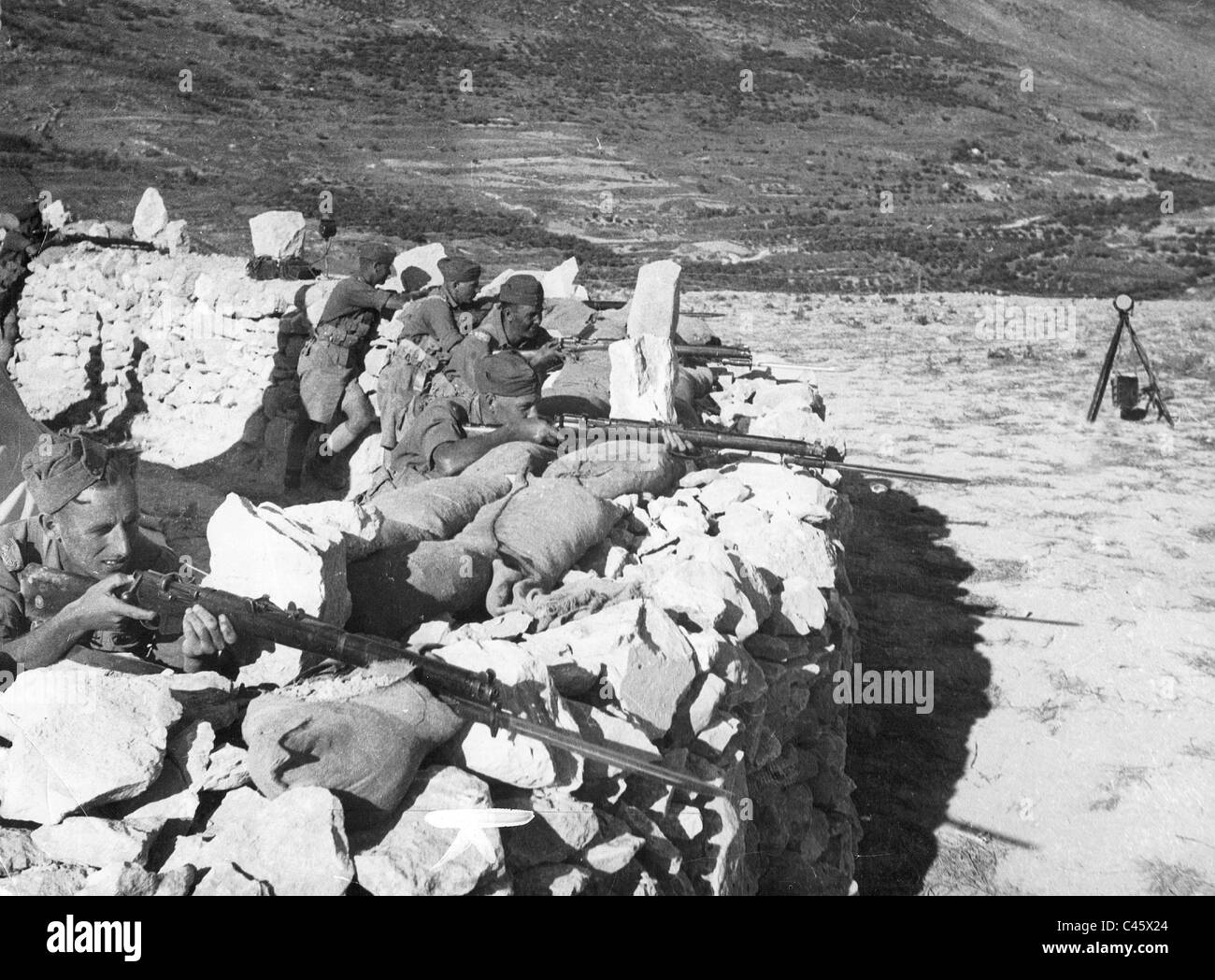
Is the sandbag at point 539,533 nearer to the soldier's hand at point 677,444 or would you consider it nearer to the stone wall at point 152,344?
the soldier's hand at point 677,444

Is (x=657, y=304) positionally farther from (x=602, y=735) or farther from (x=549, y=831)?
(x=549, y=831)

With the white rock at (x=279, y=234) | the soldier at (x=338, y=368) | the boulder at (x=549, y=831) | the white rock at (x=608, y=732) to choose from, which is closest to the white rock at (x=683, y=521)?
the white rock at (x=608, y=732)

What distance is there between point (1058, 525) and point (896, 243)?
19889 millimetres

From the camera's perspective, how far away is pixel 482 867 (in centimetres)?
282

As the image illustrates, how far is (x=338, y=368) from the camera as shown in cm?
859

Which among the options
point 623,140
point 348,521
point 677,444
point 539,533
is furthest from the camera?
point 623,140

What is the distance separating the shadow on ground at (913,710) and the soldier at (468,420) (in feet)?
8.40

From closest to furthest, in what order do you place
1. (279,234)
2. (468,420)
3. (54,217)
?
(468,420) < (279,234) < (54,217)

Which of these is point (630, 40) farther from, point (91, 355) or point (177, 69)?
point (91, 355)

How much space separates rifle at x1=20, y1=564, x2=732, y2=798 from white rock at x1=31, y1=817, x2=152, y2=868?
27.9 inches

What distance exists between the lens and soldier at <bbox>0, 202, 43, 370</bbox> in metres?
10.8

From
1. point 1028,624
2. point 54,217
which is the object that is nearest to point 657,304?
point 1028,624

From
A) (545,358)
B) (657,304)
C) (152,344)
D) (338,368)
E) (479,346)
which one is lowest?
(152,344)

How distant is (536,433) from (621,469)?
35.9 inches
